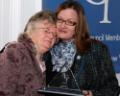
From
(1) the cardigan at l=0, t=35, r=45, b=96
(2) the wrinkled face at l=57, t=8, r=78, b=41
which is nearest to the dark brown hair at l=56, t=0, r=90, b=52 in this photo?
(2) the wrinkled face at l=57, t=8, r=78, b=41

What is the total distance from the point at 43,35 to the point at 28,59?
0.17 m

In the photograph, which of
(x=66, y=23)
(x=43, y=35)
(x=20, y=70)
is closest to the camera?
(x=20, y=70)

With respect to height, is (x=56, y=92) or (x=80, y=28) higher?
(x=80, y=28)

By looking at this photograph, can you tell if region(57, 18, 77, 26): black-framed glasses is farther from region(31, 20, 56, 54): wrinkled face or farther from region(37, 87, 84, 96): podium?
region(37, 87, 84, 96): podium


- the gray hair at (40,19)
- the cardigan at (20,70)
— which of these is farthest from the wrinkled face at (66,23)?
the cardigan at (20,70)

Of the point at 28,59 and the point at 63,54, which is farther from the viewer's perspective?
the point at 63,54

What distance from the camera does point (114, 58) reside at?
275 centimetres

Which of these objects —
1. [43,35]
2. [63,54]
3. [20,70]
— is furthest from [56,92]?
[63,54]

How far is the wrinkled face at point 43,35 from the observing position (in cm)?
180

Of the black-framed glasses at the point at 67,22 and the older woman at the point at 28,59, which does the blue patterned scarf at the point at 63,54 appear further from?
the older woman at the point at 28,59

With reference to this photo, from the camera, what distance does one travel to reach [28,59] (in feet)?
5.65

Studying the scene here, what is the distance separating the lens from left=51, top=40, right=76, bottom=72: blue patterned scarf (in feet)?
6.97

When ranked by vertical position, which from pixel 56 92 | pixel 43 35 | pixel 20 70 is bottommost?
pixel 56 92

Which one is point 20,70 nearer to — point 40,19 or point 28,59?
point 28,59
